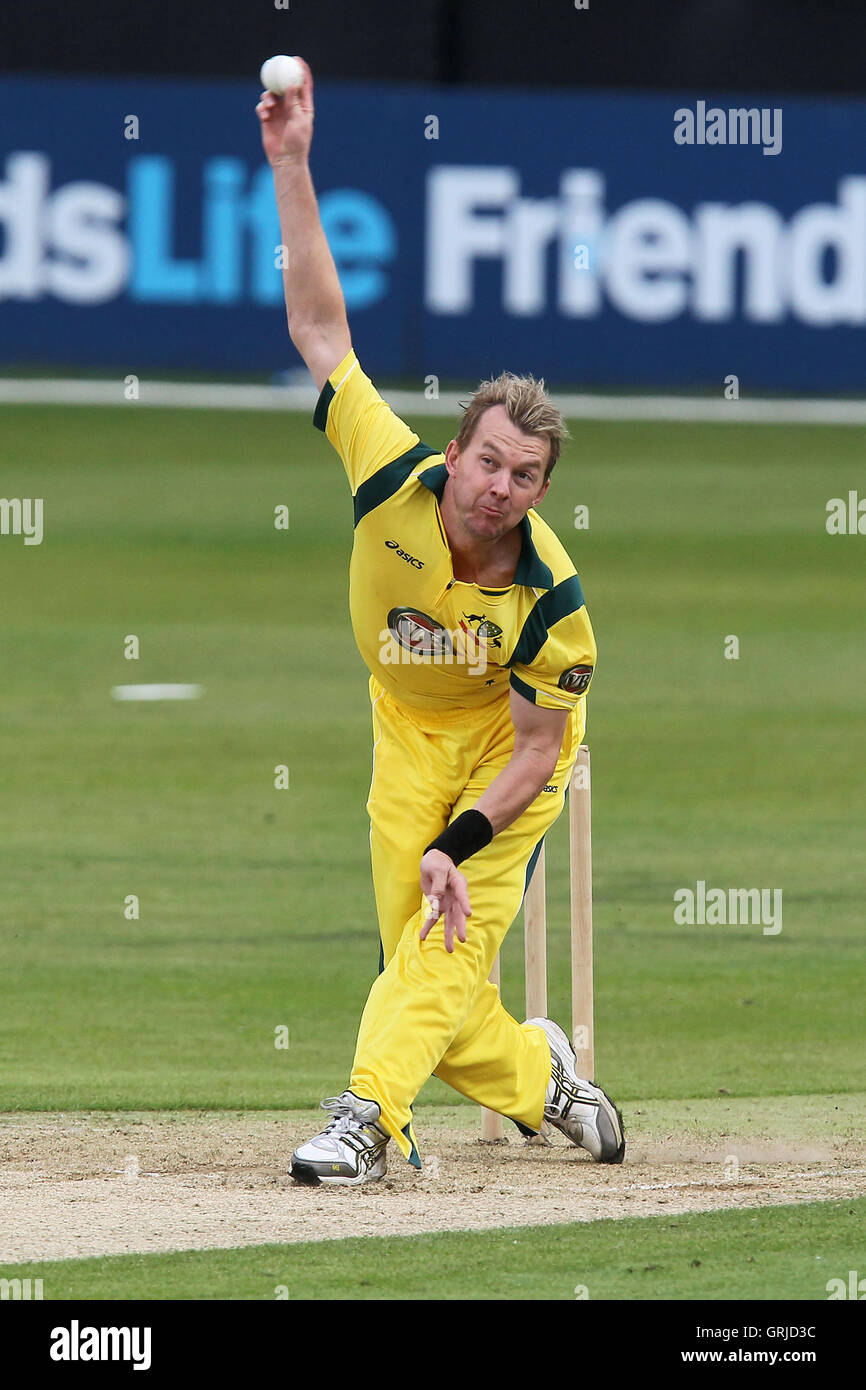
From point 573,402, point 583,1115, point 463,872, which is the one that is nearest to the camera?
point 463,872

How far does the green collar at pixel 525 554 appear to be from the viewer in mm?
6695

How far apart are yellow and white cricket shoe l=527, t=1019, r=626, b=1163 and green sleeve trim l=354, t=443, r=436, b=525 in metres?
1.82

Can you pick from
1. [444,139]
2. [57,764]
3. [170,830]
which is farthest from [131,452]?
[170,830]

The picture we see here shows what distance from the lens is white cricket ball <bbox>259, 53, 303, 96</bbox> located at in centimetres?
659

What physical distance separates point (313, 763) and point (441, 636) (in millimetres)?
8628

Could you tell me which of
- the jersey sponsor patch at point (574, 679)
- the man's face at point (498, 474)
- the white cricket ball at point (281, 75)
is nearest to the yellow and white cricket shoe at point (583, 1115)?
the jersey sponsor patch at point (574, 679)

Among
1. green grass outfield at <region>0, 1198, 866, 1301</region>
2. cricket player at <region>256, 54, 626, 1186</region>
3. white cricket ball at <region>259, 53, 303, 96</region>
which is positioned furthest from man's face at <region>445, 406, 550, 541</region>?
green grass outfield at <region>0, 1198, 866, 1301</region>

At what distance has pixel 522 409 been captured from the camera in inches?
257

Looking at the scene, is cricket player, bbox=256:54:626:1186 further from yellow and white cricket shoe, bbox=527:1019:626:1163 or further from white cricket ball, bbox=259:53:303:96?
yellow and white cricket shoe, bbox=527:1019:626:1163

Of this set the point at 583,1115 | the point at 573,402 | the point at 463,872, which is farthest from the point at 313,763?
the point at 573,402

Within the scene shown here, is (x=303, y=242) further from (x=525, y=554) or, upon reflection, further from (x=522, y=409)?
(x=525, y=554)

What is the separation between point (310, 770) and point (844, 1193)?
8509 mm

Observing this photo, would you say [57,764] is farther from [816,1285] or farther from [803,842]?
[816,1285]

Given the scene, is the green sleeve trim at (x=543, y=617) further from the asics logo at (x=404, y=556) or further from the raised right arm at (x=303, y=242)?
the raised right arm at (x=303, y=242)
